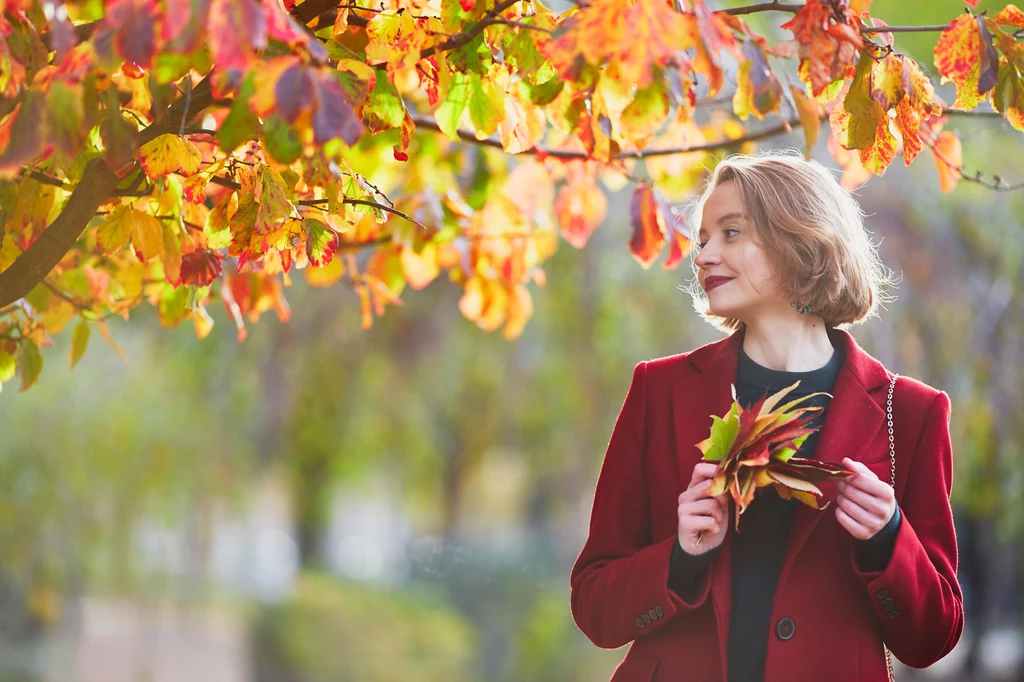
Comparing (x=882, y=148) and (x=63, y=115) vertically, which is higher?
(x=63, y=115)

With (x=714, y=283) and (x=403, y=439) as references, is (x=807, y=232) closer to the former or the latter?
(x=714, y=283)

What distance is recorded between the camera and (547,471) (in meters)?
11.2

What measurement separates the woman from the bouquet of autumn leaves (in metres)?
0.03

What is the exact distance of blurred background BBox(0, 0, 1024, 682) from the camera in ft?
17.0

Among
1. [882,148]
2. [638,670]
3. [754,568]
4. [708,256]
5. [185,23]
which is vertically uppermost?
[185,23]

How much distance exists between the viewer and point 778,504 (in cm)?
133

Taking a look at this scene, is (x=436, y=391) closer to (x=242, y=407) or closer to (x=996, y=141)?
(x=242, y=407)

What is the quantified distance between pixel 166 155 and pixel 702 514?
A: 2.56 feet

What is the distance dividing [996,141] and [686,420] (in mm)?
4850

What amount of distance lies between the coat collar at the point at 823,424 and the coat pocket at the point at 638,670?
0.12 m

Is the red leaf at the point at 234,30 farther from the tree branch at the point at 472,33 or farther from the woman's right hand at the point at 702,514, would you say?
the woman's right hand at the point at 702,514

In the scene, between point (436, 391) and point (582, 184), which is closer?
point (582, 184)

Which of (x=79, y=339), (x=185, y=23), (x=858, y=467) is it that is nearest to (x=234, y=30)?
Answer: (x=185, y=23)

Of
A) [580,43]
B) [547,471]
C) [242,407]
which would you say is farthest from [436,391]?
[580,43]
